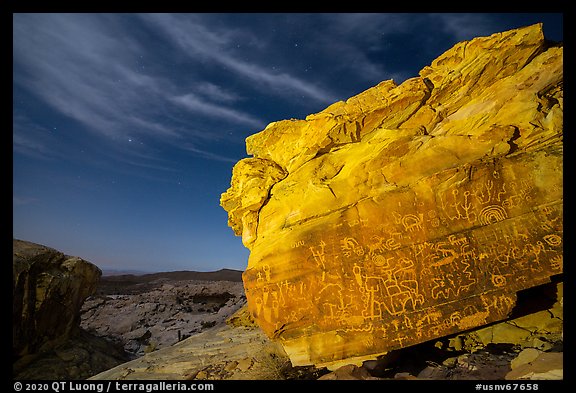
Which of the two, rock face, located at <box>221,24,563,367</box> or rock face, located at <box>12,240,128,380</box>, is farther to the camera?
rock face, located at <box>12,240,128,380</box>

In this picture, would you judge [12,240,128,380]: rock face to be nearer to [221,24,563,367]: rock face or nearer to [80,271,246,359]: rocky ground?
[80,271,246,359]: rocky ground

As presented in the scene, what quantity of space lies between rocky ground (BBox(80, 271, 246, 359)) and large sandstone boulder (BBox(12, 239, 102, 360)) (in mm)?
3835

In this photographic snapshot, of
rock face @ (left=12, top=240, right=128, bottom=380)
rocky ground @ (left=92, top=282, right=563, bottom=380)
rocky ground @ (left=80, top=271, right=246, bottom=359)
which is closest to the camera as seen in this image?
rocky ground @ (left=92, top=282, right=563, bottom=380)

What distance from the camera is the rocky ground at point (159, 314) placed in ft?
55.1

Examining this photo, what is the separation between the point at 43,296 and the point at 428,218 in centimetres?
1659

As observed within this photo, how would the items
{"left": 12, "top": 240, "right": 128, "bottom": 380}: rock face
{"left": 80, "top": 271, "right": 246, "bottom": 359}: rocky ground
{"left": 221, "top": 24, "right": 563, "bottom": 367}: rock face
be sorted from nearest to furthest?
{"left": 221, "top": 24, "right": 563, "bottom": 367}: rock face
{"left": 12, "top": 240, "right": 128, "bottom": 380}: rock face
{"left": 80, "top": 271, "right": 246, "bottom": 359}: rocky ground

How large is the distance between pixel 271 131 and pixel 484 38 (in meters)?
6.75

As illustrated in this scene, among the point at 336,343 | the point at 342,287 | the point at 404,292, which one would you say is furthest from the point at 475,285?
the point at 336,343

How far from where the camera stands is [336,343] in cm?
644

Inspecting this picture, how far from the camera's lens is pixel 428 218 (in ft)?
20.9

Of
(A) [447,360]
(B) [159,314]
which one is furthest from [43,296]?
(A) [447,360]

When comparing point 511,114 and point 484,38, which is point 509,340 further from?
point 484,38

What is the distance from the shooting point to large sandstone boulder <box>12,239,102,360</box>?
37.8 feet

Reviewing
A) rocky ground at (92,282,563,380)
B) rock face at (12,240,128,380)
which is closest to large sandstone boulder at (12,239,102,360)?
rock face at (12,240,128,380)
